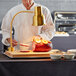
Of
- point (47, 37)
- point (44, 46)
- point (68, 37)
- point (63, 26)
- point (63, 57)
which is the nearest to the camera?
point (63, 57)

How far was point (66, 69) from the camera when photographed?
100 inches

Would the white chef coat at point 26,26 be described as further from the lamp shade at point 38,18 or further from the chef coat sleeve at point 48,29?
the lamp shade at point 38,18

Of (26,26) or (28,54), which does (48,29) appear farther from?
(28,54)

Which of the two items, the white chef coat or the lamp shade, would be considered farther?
the white chef coat

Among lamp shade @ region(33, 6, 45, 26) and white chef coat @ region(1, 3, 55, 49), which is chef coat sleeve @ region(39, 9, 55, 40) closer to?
white chef coat @ region(1, 3, 55, 49)

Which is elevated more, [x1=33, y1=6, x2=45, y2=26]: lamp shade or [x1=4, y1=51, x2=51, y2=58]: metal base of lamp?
[x1=33, y1=6, x2=45, y2=26]: lamp shade

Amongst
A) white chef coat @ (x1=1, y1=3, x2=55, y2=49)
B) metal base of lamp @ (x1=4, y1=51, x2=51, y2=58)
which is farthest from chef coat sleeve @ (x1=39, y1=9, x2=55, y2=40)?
metal base of lamp @ (x1=4, y1=51, x2=51, y2=58)

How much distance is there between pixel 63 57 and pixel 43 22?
47cm

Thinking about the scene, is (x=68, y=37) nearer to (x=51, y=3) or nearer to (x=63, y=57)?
(x=51, y=3)

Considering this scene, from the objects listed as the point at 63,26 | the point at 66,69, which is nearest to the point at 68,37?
the point at 63,26

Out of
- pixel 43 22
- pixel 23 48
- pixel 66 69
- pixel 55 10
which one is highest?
pixel 55 10

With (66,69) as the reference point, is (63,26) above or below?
above

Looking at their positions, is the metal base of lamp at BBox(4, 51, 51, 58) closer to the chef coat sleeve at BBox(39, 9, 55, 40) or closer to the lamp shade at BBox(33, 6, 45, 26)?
the lamp shade at BBox(33, 6, 45, 26)

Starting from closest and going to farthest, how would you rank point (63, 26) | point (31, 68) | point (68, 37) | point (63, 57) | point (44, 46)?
point (31, 68), point (63, 57), point (44, 46), point (68, 37), point (63, 26)
